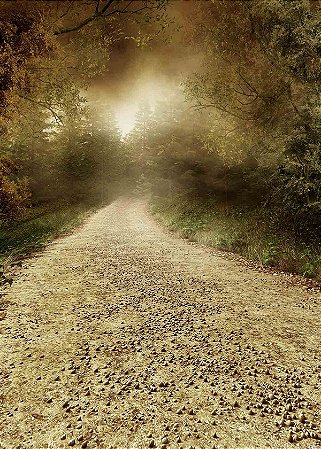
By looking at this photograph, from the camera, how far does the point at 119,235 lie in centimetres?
1396

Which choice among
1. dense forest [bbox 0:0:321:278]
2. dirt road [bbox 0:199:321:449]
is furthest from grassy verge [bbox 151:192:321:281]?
dirt road [bbox 0:199:321:449]

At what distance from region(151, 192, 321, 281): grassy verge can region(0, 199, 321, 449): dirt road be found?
177 centimetres

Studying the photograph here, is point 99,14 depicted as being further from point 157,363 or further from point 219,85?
point 157,363

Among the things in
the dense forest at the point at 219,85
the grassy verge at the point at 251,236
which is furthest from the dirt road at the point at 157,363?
the dense forest at the point at 219,85

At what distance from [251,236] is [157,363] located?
8390 millimetres

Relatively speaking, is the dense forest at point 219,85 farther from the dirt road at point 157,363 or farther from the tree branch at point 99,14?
the dirt road at point 157,363

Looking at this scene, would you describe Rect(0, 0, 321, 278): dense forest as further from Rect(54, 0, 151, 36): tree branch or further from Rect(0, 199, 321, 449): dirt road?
Rect(0, 199, 321, 449): dirt road

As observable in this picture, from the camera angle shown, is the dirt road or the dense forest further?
the dense forest

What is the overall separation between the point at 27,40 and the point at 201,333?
875cm

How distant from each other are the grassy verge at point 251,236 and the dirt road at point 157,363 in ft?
5.80

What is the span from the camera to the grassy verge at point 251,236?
899 cm

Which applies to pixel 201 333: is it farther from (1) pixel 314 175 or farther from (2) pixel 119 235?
(2) pixel 119 235

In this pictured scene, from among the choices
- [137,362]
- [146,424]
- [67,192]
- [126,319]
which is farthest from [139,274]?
[67,192]

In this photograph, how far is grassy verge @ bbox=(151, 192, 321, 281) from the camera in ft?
29.5
